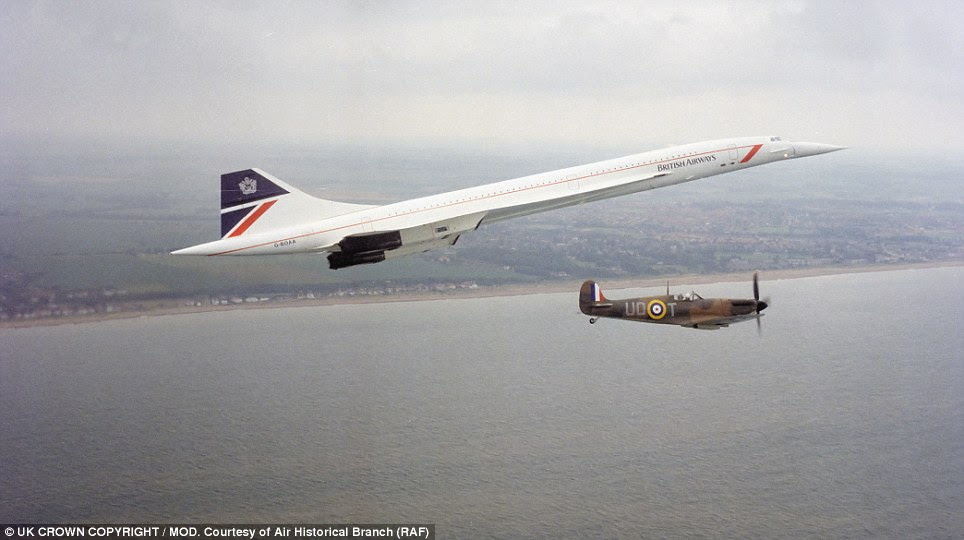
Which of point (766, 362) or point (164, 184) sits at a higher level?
point (164, 184)

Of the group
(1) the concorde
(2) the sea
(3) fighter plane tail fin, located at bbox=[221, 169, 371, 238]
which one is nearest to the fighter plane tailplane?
(1) the concorde

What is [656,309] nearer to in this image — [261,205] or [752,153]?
[752,153]

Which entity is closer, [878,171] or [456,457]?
[456,457]

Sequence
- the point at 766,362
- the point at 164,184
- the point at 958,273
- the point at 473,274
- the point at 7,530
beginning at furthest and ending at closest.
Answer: the point at 958,273, the point at 766,362, the point at 164,184, the point at 7,530, the point at 473,274

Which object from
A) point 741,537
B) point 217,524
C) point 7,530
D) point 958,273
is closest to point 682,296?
point 741,537

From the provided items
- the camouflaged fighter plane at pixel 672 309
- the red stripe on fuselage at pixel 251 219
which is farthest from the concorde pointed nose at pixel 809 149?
the red stripe on fuselage at pixel 251 219

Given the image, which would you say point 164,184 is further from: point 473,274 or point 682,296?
point 682,296
